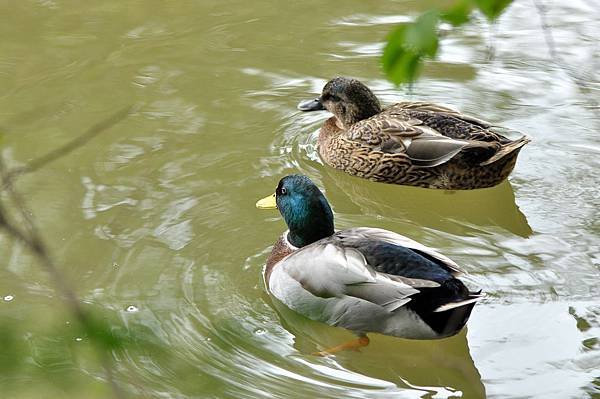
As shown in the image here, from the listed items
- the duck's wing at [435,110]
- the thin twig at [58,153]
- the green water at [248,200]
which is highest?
the thin twig at [58,153]

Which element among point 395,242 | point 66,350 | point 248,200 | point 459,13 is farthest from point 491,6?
point 248,200

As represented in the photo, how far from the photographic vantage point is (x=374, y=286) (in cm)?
512

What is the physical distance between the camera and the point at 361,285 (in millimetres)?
5160

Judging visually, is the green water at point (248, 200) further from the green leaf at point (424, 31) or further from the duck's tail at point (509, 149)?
the green leaf at point (424, 31)

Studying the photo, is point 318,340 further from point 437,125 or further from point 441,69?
point 441,69

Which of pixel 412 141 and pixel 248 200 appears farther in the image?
pixel 412 141

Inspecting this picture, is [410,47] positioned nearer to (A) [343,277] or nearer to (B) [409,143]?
(A) [343,277]

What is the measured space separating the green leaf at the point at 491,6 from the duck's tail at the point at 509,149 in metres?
4.35

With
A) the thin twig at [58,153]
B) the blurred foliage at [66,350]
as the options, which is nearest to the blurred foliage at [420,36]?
the thin twig at [58,153]

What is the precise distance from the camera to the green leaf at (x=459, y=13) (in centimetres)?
240

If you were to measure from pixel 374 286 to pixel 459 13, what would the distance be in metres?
2.84

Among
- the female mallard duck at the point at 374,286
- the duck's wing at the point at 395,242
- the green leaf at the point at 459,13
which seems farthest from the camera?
the duck's wing at the point at 395,242

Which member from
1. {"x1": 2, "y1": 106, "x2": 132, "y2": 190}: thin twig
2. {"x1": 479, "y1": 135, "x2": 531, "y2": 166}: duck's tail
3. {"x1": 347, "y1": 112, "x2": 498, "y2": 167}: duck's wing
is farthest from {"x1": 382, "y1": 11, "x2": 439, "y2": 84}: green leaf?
{"x1": 347, "y1": 112, "x2": 498, "y2": 167}: duck's wing

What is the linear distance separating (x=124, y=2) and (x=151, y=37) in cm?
95
